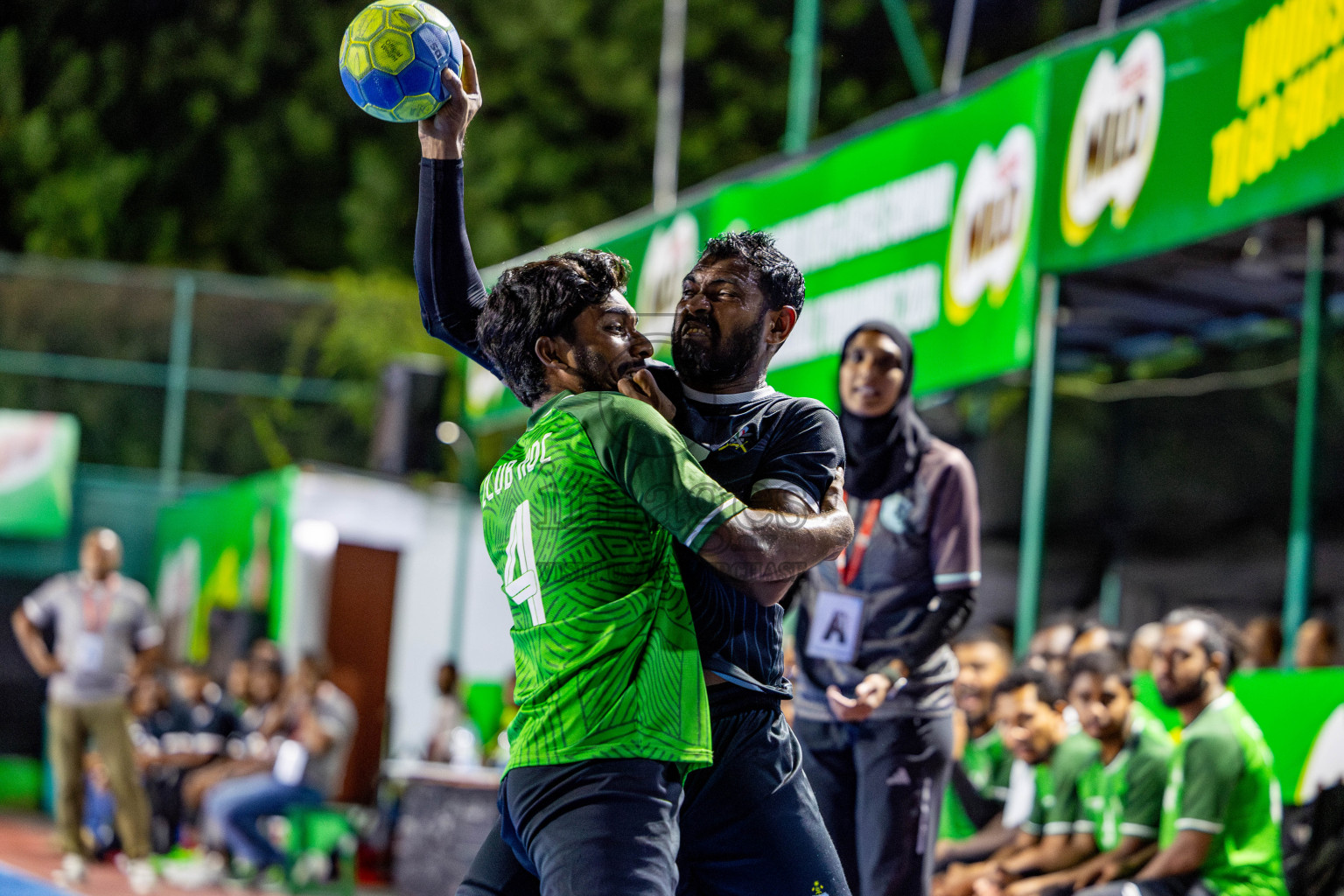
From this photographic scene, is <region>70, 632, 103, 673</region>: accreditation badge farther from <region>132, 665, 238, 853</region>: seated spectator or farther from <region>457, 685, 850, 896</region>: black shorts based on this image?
<region>457, 685, 850, 896</region>: black shorts

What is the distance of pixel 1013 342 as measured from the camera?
8.00m

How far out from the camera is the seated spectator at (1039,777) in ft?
23.0

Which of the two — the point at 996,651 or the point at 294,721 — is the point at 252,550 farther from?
the point at 996,651

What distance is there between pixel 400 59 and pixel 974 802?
5.28m

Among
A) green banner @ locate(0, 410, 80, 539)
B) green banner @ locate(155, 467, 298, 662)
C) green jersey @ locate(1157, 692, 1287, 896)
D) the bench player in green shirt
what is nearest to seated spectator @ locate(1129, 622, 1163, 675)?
the bench player in green shirt

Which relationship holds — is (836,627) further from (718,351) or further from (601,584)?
(601,584)

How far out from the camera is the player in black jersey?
10.4 feet

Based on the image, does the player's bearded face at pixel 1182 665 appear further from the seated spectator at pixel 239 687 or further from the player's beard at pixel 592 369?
the seated spectator at pixel 239 687

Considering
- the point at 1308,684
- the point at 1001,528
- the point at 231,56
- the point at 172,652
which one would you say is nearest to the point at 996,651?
the point at 1308,684

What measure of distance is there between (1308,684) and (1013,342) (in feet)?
6.87

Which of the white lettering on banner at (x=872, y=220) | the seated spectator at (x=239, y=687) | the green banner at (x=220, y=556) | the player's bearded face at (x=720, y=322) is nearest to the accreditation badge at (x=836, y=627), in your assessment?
the player's bearded face at (x=720, y=322)

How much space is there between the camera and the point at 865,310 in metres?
9.42

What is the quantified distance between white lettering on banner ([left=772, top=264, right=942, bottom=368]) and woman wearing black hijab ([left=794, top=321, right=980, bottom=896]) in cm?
344

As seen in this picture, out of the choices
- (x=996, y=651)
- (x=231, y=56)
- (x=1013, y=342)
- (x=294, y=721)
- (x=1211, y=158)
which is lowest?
(x=294, y=721)
